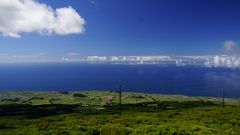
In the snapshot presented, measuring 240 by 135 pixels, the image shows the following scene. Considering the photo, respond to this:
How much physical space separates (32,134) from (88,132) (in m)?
9.90

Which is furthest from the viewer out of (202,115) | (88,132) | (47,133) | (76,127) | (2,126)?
(202,115)

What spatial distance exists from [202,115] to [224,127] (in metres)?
24.6

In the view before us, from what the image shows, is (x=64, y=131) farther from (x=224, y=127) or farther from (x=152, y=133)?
(x=224, y=127)

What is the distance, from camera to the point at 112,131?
167 feet

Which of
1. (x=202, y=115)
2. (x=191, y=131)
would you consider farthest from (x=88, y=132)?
(x=202, y=115)

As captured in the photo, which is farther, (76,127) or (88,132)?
(76,127)

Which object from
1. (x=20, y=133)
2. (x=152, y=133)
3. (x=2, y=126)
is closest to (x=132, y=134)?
(x=152, y=133)

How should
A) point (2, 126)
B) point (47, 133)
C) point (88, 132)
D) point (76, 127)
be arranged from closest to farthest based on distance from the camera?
point (47, 133) → point (88, 132) → point (76, 127) → point (2, 126)

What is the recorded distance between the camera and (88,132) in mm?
53219

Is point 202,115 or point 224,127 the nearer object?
point 224,127

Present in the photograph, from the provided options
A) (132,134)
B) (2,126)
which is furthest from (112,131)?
(2,126)

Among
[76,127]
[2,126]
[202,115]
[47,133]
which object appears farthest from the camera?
[202,115]

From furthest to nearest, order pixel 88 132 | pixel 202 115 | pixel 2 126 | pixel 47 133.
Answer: pixel 202 115, pixel 2 126, pixel 88 132, pixel 47 133

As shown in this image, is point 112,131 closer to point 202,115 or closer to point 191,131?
point 191,131
